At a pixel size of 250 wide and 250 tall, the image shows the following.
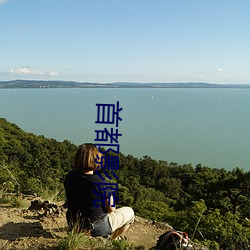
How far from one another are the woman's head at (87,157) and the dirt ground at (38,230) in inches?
28.7

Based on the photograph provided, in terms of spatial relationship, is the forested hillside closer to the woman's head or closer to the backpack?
the backpack

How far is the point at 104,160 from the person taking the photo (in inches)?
117

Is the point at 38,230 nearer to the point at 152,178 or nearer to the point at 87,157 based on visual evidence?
the point at 87,157

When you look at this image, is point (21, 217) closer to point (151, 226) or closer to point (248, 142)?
point (151, 226)

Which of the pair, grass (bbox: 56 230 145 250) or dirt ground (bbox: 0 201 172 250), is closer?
grass (bbox: 56 230 145 250)

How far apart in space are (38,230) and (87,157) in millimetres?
1126

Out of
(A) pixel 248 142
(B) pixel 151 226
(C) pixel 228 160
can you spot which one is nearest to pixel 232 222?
(B) pixel 151 226

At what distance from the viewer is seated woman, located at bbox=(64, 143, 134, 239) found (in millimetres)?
2852

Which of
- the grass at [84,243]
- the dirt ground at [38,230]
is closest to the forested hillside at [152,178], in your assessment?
the dirt ground at [38,230]

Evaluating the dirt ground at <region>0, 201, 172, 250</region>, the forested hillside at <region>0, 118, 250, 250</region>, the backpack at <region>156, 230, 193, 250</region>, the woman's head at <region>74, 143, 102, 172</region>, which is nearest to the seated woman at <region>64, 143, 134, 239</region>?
the woman's head at <region>74, 143, 102, 172</region>

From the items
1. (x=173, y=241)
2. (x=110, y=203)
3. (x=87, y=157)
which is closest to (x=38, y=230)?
(x=110, y=203)

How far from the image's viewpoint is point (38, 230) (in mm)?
3359

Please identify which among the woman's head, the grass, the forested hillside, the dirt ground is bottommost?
the forested hillside

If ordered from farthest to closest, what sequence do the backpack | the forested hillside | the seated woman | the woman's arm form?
the forested hillside < the woman's arm < the seated woman < the backpack
